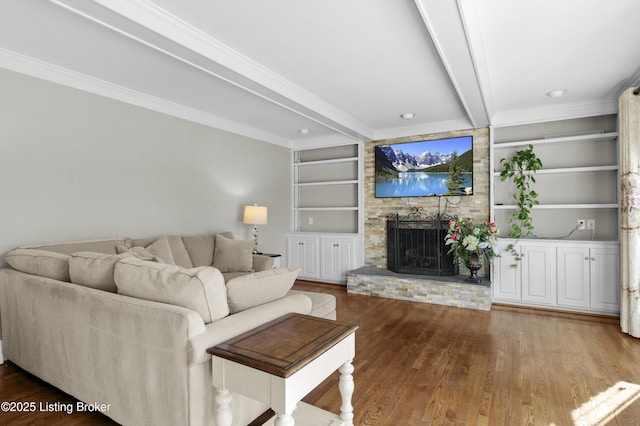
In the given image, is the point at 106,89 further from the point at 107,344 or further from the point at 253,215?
the point at 107,344

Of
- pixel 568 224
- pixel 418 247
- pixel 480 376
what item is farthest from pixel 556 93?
pixel 480 376

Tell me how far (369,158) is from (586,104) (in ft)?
9.21

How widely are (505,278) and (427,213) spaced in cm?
133

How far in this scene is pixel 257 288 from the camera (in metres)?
1.87

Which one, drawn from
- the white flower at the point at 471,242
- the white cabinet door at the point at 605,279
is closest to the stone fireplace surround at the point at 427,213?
the white flower at the point at 471,242

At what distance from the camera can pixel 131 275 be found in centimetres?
178

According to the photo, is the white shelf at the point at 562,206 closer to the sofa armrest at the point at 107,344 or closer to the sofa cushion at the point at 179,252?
the sofa cushion at the point at 179,252

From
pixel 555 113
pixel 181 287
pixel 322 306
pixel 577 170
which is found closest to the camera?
pixel 181 287

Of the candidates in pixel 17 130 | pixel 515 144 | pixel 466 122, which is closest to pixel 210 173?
pixel 17 130

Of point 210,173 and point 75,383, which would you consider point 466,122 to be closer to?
point 210,173

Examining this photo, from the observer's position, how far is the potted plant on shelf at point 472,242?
4238 millimetres

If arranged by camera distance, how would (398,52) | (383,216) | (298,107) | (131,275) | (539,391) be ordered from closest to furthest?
(131,275) < (539,391) < (398,52) < (298,107) < (383,216)

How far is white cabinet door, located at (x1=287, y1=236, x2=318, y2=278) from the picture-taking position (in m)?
5.74

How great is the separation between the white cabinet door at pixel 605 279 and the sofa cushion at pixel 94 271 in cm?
466
